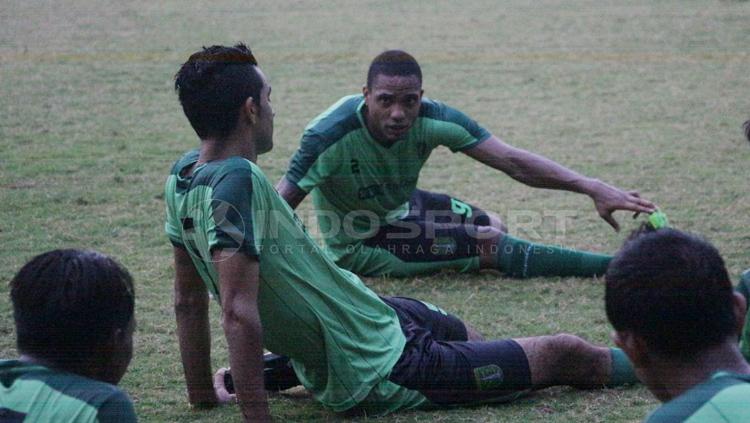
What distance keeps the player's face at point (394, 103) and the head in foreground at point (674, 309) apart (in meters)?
3.16

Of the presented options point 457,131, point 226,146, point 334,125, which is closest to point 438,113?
point 457,131

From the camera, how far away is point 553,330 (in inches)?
196

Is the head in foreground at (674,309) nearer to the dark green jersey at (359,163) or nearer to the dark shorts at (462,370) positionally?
the dark shorts at (462,370)

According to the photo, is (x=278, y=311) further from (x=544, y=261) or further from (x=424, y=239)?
(x=544, y=261)

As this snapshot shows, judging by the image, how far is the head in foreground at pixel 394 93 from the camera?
538 cm

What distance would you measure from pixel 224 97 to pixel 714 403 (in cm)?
198

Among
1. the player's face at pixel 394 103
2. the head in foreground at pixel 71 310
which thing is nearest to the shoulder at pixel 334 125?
the player's face at pixel 394 103

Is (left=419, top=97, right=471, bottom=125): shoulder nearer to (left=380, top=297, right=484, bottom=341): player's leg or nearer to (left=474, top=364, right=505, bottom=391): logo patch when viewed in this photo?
(left=380, top=297, right=484, bottom=341): player's leg

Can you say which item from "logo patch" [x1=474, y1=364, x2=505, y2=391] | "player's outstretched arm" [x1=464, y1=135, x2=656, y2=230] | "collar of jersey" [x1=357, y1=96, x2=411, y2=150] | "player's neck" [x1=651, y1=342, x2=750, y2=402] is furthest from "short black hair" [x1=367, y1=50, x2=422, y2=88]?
"player's neck" [x1=651, y1=342, x2=750, y2=402]

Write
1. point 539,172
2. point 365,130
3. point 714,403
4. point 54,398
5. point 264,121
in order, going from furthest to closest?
point 365,130, point 539,172, point 264,121, point 54,398, point 714,403

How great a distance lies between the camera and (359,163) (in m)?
5.64

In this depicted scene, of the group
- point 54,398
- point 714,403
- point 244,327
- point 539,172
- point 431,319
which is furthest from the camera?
point 539,172

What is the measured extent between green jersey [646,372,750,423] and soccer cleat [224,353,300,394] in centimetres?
222

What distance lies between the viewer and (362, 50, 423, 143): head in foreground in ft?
17.6
